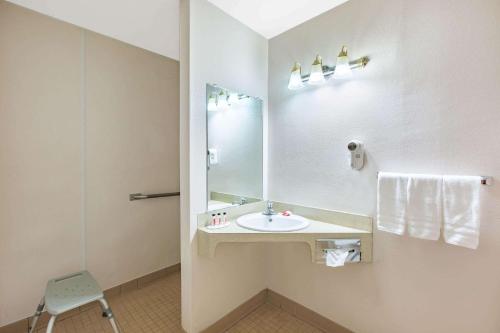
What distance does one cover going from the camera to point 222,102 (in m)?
1.82

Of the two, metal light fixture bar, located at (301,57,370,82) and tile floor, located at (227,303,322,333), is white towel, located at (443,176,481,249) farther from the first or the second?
tile floor, located at (227,303,322,333)

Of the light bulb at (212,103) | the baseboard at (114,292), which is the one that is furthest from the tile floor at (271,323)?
the light bulb at (212,103)

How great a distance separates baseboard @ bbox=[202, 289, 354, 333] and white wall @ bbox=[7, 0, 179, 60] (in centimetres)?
232

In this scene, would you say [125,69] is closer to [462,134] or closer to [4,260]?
[4,260]

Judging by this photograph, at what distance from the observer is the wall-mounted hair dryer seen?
62.1 inches

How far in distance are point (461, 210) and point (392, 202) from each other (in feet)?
1.00

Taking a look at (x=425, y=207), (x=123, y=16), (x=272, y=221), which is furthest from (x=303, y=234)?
(x=123, y=16)

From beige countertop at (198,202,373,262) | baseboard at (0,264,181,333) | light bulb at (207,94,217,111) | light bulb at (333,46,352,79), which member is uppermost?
light bulb at (333,46,352,79)

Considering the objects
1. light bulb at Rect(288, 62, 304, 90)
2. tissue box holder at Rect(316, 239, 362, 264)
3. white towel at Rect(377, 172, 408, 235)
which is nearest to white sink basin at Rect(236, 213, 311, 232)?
tissue box holder at Rect(316, 239, 362, 264)

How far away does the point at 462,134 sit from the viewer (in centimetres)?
125

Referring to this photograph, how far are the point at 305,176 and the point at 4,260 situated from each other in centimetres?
225

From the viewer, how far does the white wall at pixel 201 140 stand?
5.16 feet

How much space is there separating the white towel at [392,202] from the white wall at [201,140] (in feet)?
3.65

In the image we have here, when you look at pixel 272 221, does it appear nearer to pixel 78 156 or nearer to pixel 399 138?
pixel 399 138
